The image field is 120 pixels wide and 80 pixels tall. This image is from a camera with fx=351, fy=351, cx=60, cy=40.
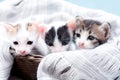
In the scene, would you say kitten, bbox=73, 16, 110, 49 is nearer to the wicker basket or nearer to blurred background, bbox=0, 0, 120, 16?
the wicker basket

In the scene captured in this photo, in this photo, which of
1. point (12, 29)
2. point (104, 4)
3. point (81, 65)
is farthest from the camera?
point (104, 4)

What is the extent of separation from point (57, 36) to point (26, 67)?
11 centimetres

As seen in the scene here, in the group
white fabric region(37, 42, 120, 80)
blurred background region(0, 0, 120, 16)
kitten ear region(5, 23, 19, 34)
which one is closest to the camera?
white fabric region(37, 42, 120, 80)

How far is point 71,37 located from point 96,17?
0.12m

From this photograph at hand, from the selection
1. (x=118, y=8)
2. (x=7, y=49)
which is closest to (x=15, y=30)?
(x=7, y=49)

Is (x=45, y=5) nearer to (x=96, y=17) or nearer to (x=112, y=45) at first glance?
(x=96, y=17)

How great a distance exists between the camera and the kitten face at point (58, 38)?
740 mm

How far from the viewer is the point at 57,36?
2.43ft

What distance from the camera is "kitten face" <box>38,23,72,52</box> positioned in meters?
0.74

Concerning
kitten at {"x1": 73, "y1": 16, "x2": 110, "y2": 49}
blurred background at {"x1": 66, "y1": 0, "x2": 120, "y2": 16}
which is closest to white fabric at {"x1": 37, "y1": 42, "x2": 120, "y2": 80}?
kitten at {"x1": 73, "y1": 16, "x2": 110, "y2": 49}

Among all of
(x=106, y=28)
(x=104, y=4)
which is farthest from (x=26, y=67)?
(x=104, y=4)

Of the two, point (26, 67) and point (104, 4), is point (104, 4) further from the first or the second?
point (26, 67)

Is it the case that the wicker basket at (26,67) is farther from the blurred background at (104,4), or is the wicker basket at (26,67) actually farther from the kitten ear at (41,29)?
the blurred background at (104,4)

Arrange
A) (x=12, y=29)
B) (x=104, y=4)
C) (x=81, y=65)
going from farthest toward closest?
(x=104, y=4) → (x=12, y=29) → (x=81, y=65)
